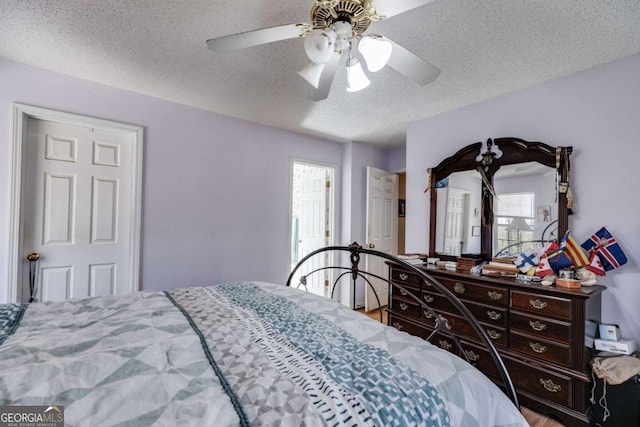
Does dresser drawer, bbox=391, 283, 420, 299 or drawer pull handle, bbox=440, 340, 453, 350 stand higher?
dresser drawer, bbox=391, 283, 420, 299

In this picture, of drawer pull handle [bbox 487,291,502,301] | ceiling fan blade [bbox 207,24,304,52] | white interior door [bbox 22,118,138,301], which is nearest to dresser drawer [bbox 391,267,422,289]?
drawer pull handle [bbox 487,291,502,301]

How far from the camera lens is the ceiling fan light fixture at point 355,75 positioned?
1.46 m

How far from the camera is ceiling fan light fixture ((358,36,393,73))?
125 cm

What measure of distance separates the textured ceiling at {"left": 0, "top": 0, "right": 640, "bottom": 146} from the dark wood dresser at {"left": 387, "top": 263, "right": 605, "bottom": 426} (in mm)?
1515

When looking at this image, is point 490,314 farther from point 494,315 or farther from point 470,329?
point 470,329

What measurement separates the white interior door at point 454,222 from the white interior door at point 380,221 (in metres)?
1.14

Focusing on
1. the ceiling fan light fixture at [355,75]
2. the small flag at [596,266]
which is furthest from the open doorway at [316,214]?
the small flag at [596,266]

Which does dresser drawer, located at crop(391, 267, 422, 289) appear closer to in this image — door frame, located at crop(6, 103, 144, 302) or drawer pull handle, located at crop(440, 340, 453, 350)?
drawer pull handle, located at crop(440, 340, 453, 350)

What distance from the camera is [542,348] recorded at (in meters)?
1.83

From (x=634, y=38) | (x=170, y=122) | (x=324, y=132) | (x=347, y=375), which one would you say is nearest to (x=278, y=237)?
(x=324, y=132)

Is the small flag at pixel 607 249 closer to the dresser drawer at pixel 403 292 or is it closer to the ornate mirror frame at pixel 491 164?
the ornate mirror frame at pixel 491 164

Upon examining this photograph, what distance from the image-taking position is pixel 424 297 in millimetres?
2455

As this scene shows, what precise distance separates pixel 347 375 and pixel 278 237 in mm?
2679

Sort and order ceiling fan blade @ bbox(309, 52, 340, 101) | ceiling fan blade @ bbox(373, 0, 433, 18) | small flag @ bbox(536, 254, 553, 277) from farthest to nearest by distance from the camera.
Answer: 1. small flag @ bbox(536, 254, 553, 277)
2. ceiling fan blade @ bbox(309, 52, 340, 101)
3. ceiling fan blade @ bbox(373, 0, 433, 18)
